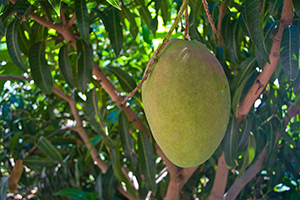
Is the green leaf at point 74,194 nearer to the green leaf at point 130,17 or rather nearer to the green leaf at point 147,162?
the green leaf at point 147,162

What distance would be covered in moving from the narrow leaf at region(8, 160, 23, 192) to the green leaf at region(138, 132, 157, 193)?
33.9 inches

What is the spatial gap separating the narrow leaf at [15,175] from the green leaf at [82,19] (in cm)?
99

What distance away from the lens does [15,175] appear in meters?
1.67

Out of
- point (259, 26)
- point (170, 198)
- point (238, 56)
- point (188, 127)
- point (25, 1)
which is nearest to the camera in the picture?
point (188, 127)

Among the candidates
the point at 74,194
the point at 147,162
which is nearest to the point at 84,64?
the point at 147,162

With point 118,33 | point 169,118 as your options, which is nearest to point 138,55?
point 118,33

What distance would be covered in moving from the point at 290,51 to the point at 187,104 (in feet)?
1.52

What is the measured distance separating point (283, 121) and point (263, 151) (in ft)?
0.54

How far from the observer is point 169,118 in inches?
20.7

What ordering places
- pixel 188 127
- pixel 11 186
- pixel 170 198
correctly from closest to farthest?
pixel 188 127
pixel 170 198
pixel 11 186

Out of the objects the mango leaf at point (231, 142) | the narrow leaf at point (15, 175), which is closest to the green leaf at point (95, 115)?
the mango leaf at point (231, 142)

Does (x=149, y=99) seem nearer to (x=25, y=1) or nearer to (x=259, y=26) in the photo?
(x=259, y=26)

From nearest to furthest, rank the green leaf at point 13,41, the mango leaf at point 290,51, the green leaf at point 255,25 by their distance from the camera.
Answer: the green leaf at point 255,25
the mango leaf at point 290,51
the green leaf at point 13,41

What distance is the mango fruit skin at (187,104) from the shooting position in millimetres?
514
